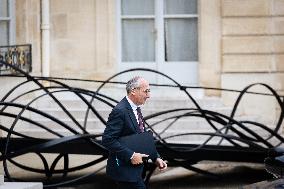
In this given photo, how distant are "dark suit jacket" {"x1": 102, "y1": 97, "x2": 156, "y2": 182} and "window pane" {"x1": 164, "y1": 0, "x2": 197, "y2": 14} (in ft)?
26.5

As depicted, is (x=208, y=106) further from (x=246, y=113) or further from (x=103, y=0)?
(x=103, y=0)

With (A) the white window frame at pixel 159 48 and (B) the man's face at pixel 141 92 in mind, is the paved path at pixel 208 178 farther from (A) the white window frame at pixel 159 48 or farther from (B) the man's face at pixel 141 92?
(B) the man's face at pixel 141 92

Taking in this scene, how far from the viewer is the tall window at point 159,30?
14.3m

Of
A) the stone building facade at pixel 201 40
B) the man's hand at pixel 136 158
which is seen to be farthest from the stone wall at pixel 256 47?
the man's hand at pixel 136 158

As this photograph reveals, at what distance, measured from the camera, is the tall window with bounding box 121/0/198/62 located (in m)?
14.3

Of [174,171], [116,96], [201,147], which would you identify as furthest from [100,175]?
[116,96]

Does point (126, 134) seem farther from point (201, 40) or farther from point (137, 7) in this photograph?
point (137, 7)

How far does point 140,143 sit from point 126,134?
12 cm

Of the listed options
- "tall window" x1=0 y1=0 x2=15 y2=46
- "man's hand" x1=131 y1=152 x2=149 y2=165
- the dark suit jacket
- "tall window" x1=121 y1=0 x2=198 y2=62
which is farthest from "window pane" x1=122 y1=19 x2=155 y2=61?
"man's hand" x1=131 y1=152 x2=149 y2=165

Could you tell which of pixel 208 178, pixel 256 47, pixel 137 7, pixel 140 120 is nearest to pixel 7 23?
pixel 137 7

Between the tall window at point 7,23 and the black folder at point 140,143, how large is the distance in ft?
25.1

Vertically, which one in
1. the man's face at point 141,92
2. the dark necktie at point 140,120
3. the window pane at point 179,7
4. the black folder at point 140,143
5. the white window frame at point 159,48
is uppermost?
the window pane at point 179,7

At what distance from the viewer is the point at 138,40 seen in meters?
14.5

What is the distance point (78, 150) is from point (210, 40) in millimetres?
4919
